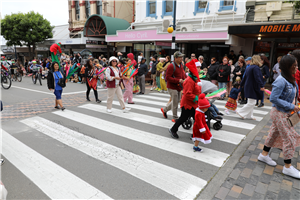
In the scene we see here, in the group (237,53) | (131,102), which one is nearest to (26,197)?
(131,102)

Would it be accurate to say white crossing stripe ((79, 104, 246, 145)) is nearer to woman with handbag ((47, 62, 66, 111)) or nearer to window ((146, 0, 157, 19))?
woman with handbag ((47, 62, 66, 111))

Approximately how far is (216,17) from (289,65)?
12.9 metres

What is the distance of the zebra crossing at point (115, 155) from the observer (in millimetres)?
3156

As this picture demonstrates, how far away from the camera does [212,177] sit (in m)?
3.41

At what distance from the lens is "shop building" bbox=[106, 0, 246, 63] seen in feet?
43.4

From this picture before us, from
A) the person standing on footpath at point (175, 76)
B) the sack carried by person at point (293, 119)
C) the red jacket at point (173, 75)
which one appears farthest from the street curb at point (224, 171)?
→ the red jacket at point (173, 75)

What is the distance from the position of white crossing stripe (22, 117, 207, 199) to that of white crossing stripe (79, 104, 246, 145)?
50.4 inches

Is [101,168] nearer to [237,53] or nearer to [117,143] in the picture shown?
[117,143]

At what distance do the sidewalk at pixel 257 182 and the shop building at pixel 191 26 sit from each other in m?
9.52

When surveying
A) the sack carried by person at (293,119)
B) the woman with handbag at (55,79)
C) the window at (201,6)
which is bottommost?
the sack carried by person at (293,119)

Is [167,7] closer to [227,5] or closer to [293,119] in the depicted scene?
[227,5]

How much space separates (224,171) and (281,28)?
28.8ft

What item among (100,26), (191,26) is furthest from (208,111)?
(100,26)

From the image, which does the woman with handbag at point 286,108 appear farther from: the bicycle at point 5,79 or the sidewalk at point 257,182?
the bicycle at point 5,79
